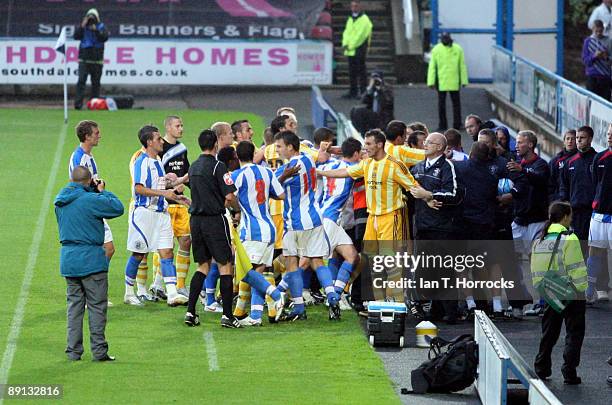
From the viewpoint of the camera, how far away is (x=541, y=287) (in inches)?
493

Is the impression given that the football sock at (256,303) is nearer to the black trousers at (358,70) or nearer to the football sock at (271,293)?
the football sock at (271,293)

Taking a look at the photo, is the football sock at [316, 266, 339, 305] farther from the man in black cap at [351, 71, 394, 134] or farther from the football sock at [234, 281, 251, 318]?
the man in black cap at [351, 71, 394, 134]

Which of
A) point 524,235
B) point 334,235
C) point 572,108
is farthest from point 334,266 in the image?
point 572,108

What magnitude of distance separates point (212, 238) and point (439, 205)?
2455 millimetres

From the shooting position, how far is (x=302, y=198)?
49.5 ft

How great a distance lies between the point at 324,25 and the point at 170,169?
18801 mm

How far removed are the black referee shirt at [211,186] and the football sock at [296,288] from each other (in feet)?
3.78

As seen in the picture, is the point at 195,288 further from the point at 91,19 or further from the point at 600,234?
the point at 91,19

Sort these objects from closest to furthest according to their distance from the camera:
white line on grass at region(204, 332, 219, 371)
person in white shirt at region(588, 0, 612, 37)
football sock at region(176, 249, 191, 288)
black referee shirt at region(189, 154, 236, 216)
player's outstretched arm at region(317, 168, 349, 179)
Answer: white line on grass at region(204, 332, 219, 371) → black referee shirt at region(189, 154, 236, 216) → player's outstretched arm at region(317, 168, 349, 179) → football sock at region(176, 249, 191, 288) → person in white shirt at region(588, 0, 612, 37)

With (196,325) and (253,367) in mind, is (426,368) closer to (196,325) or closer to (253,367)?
(253,367)

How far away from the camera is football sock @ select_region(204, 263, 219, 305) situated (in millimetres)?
15364

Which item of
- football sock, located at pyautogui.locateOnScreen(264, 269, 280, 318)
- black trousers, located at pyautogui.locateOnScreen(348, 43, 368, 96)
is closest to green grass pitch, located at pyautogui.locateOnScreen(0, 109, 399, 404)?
football sock, located at pyautogui.locateOnScreen(264, 269, 280, 318)

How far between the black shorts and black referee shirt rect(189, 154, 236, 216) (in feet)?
0.28

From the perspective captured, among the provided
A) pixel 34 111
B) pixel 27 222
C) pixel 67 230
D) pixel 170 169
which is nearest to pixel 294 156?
pixel 170 169
